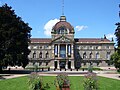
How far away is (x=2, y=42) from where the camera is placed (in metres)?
53.7

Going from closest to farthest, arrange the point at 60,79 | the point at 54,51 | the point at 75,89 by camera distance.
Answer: the point at 60,79
the point at 75,89
the point at 54,51

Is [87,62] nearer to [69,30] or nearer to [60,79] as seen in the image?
[69,30]

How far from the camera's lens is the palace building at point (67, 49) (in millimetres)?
102125

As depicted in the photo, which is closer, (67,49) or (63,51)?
(67,49)

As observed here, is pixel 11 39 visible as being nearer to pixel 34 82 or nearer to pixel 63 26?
pixel 34 82

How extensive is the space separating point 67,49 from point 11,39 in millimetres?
49749

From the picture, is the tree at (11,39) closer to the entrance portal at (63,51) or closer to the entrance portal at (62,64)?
the entrance portal at (62,64)

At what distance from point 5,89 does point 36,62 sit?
82.5m

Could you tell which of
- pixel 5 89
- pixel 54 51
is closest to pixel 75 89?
pixel 5 89

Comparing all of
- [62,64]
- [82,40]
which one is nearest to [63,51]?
[62,64]

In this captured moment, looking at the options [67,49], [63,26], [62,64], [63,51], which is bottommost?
[62,64]

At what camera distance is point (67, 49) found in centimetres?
10219

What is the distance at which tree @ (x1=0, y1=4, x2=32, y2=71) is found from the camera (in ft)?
173

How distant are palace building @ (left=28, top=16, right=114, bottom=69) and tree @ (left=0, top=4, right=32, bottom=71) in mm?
43696
